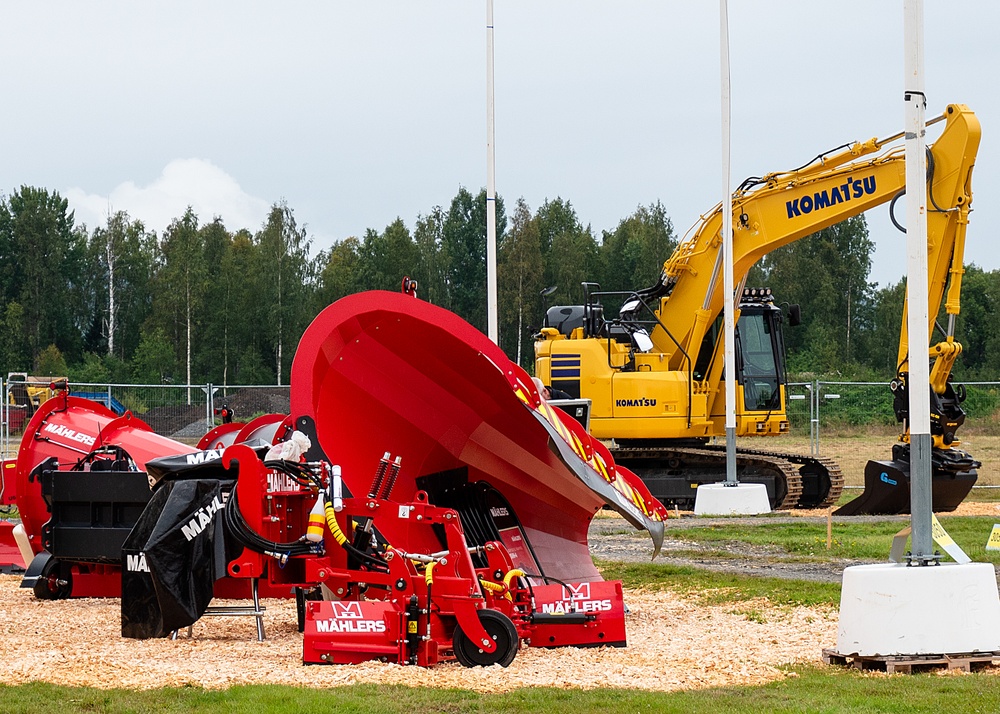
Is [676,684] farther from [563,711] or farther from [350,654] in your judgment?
[350,654]

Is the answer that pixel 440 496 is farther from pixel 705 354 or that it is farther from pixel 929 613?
pixel 705 354

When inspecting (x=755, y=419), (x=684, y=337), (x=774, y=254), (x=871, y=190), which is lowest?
(x=755, y=419)

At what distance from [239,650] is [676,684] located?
2.93m

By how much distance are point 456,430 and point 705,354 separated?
40.1 feet

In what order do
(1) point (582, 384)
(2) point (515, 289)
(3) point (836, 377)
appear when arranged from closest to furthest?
(1) point (582, 384)
(3) point (836, 377)
(2) point (515, 289)

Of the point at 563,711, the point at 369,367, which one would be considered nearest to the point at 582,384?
the point at 369,367

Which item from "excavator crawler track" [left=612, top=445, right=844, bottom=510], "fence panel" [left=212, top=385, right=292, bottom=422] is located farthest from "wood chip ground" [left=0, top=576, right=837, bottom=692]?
"fence panel" [left=212, top=385, right=292, bottom=422]

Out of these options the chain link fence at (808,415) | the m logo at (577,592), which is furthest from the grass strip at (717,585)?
the chain link fence at (808,415)

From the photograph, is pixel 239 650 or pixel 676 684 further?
pixel 239 650

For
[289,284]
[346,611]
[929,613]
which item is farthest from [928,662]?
[289,284]

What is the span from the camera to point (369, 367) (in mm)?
9914

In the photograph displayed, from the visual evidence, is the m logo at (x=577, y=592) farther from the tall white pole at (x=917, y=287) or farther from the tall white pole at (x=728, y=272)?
the tall white pole at (x=728, y=272)

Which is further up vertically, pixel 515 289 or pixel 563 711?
pixel 515 289

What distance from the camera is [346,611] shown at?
7891mm
